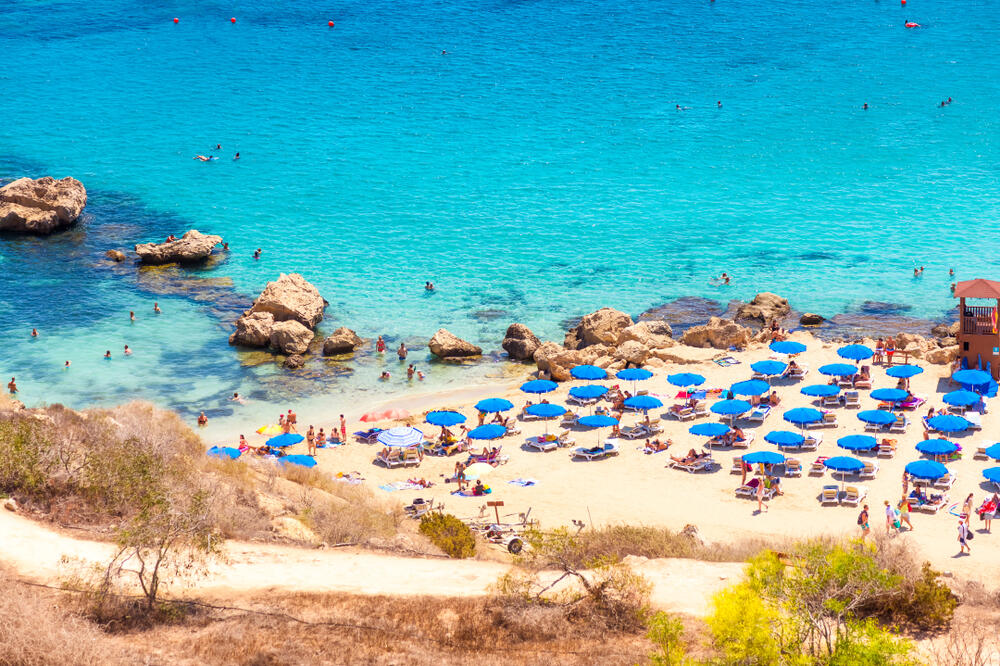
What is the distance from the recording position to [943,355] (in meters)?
34.2

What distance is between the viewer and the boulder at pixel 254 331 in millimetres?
38375

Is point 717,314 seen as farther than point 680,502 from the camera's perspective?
Yes

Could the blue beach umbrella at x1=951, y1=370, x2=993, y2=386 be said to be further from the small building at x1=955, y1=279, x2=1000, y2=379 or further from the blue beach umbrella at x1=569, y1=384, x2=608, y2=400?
the blue beach umbrella at x1=569, y1=384, x2=608, y2=400

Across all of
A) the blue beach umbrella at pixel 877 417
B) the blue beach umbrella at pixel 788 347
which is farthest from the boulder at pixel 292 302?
the blue beach umbrella at pixel 877 417

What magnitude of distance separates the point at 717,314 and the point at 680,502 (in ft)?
53.0

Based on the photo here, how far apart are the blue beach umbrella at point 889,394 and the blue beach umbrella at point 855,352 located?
2.58 meters

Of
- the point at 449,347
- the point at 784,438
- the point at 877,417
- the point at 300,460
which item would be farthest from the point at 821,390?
the point at 300,460

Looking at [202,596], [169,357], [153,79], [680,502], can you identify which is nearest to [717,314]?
[680,502]

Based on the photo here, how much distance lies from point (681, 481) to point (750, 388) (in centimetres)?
523

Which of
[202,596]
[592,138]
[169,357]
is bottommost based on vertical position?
[169,357]

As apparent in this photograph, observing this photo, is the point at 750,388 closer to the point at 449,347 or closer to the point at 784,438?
the point at 784,438

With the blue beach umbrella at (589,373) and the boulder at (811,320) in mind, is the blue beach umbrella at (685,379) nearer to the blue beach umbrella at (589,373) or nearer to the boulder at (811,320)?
the blue beach umbrella at (589,373)

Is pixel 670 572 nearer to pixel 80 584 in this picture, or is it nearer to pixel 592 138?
pixel 80 584

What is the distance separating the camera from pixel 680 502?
1034 inches
